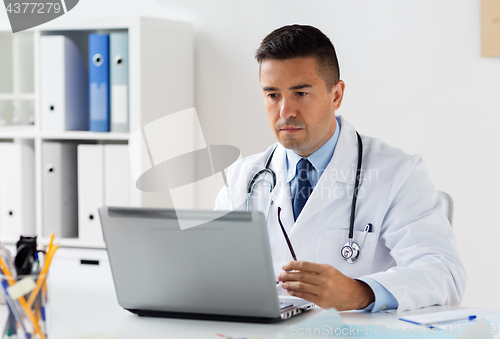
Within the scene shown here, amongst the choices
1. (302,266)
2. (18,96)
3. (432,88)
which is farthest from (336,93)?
(18,96)

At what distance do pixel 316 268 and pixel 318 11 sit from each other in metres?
1.37

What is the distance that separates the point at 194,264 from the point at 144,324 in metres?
0.17

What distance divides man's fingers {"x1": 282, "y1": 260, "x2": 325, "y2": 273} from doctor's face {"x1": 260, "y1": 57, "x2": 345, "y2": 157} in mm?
521

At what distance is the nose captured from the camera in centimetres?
154

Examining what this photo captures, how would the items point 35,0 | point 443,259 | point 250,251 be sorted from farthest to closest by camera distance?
point 35,0
point 443,259
point 250,251

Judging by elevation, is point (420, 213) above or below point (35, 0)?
below

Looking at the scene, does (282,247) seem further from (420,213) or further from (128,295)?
(128,295)

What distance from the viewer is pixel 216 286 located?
3.34 feet

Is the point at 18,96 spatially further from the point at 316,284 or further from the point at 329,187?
the point at 316,284

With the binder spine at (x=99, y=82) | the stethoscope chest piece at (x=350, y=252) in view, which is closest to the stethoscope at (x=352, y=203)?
the stethoscope chest piece at (x=350, y=252)

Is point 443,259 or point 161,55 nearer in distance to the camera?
point 443,259

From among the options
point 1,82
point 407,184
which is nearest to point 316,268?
point 407,184

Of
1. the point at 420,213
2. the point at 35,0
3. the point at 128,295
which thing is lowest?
the point at 128,295

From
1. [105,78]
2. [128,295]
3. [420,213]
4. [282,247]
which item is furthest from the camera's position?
[105,78]
